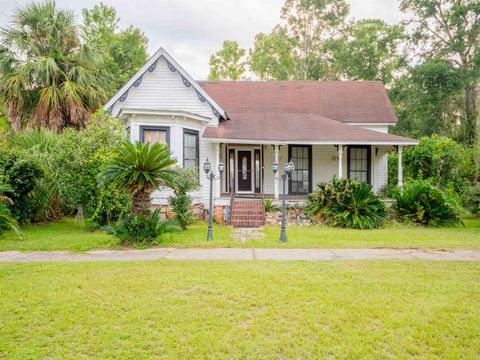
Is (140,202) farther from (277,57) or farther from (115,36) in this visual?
(277,57)

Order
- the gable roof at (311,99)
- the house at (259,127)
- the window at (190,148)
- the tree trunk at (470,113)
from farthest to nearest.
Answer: the tree trunk at (470,113) → the gable roof at (311,99) → the house at (259,127) → the window at (190,148)

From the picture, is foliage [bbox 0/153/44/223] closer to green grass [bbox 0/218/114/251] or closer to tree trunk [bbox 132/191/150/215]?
green grass [bbox 0/218/114/251]

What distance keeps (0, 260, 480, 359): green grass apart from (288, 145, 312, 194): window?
9.22 m

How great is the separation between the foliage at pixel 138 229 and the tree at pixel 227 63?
2926 cm

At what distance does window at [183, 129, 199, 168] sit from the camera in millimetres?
12742

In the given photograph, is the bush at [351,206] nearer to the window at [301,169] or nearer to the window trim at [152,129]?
the window at [301,169]

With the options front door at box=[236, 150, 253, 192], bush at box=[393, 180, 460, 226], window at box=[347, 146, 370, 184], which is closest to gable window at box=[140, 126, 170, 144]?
front door at box=[236, 150, 253, 192]

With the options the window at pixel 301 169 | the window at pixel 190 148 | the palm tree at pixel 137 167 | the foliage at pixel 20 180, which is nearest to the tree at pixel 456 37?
the window at pixel 301 169

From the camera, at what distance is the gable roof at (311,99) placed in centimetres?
1675

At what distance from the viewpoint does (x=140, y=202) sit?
8398mm

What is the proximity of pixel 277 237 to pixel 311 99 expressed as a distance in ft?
35.0

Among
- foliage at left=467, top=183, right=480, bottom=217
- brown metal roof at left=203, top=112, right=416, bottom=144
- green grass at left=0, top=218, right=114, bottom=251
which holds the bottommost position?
green grass at left=0, top=218, right=114, bottom=251

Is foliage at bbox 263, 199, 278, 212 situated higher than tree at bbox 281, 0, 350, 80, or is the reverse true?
tree at bbox 281, 0, 350, 80

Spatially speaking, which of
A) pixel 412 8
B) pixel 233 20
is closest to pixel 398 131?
pixel 412 8
